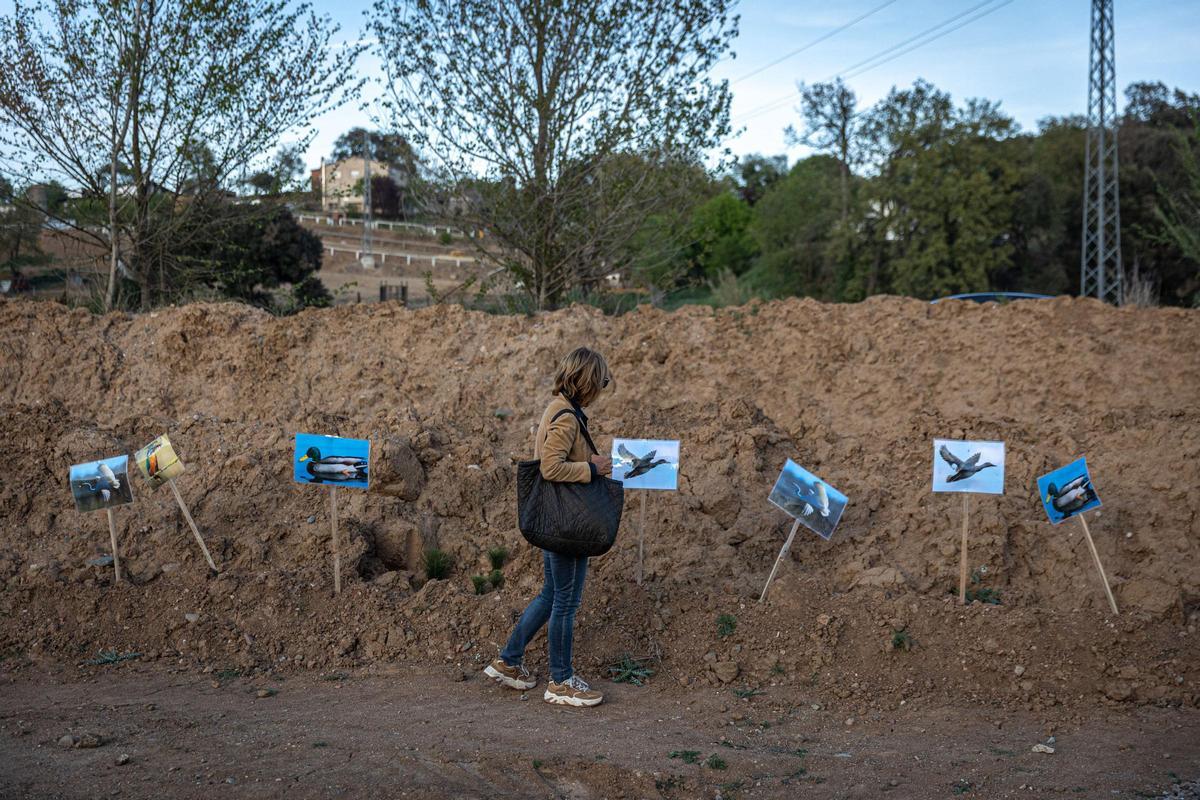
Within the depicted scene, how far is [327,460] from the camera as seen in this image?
6168 mm

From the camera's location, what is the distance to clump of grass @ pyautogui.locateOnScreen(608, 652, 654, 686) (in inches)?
225

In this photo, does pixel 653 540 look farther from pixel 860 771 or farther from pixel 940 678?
pixel 860 771

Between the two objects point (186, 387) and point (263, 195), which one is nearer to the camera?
point (186, 387)

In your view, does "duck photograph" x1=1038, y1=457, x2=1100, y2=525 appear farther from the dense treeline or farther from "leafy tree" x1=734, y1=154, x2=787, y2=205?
"leafy tree" x1=734, y1=154, x2=787, y2=205

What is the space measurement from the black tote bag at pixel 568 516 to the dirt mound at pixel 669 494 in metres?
1.27

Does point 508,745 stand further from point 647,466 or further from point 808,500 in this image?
point 808,500

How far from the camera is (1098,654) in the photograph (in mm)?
5660

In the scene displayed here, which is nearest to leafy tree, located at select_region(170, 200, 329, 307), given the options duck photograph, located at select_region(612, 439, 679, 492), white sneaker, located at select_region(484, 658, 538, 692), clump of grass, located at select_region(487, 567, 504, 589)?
clump of grass, located at select_region(487, 567, 504, 589)

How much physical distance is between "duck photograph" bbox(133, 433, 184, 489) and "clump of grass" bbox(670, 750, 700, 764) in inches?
139

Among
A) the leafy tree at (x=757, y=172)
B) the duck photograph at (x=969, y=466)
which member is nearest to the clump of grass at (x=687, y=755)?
the duck photograph at (x=969, y=466)

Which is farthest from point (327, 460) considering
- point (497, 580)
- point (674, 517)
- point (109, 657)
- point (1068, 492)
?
point (1068, 492)

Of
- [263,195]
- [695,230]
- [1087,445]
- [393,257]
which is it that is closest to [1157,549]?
[1087,445]

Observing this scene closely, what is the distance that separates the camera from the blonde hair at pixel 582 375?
15.8ft

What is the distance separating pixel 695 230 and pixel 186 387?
720cm
